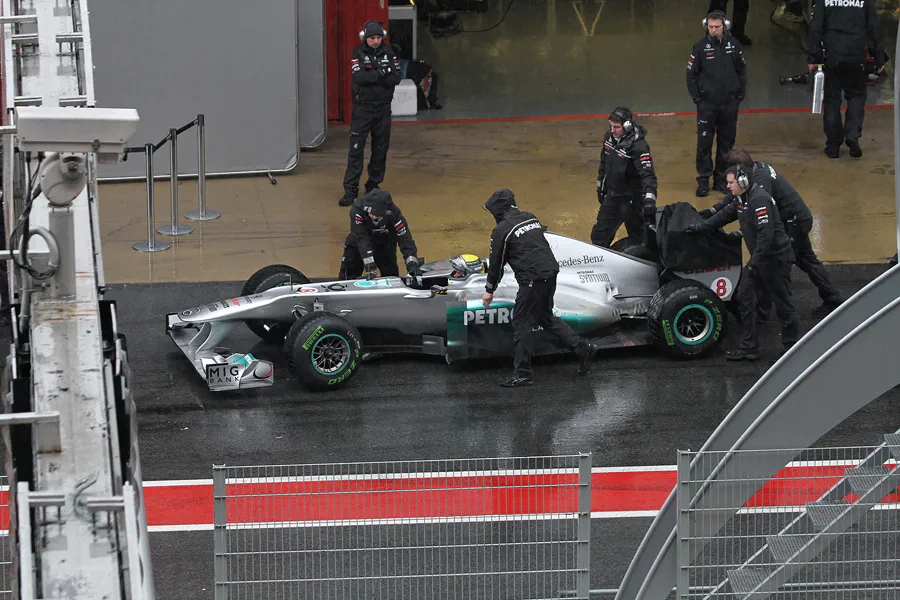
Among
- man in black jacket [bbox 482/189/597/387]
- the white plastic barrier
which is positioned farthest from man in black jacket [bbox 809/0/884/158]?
man in black jacket [bbox 482/189/597/387]

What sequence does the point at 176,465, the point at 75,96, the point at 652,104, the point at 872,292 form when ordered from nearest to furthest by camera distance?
the point at 872,292 → the point at 75,96 → the point at 176,465 → the point at 652,104

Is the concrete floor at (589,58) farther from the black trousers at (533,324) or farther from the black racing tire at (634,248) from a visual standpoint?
the black trousers at (533,324)

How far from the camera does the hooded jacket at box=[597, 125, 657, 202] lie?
45.4ft

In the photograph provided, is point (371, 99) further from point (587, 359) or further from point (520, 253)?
point (587, 359)

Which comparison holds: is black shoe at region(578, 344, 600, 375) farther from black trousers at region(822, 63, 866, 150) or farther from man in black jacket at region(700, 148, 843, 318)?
black trousers at region(822, 63, 866, 150)

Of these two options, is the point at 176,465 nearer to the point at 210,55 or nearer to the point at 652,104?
A: the point at 210,55

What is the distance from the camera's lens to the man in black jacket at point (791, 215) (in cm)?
1258

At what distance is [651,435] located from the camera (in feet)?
37.3

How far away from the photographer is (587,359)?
12.3 meters

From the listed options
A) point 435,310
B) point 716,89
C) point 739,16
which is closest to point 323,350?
point 435,310

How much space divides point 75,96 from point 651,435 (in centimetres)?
509

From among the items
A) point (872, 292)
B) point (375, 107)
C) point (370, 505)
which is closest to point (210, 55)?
point (375, 107)

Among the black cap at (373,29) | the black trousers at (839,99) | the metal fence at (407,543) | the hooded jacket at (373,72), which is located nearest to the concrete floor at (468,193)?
the black trousers at (839,99)

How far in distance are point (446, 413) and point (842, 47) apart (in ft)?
28.1
